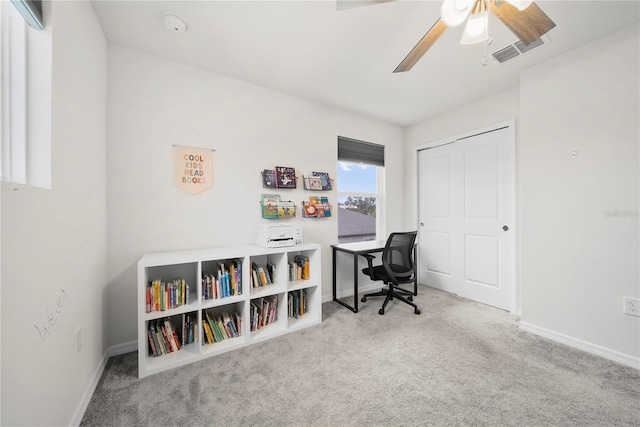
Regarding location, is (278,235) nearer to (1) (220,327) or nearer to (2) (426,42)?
(1) (220,327)

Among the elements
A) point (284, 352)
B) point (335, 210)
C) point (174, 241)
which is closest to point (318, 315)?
point (284, 352)

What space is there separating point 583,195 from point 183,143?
3.34 metres

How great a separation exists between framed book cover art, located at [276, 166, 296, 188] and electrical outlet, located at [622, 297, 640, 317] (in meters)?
2.83

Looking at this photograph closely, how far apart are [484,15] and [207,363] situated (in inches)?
108

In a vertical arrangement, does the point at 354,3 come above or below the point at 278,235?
above

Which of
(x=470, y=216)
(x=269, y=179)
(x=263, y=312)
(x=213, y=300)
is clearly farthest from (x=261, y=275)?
(x=470, y=216)

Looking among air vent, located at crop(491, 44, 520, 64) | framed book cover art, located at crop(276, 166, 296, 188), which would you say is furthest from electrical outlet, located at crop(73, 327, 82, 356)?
air vent, located at crop(491, 44, 520, 64)

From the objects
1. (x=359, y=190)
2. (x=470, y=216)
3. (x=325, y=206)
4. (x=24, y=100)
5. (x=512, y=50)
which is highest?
(x=512, y=50)

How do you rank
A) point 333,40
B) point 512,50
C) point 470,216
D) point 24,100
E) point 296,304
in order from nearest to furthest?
point 24,100 < point 333,40 < point 512,50 < point 296,304 < point 470,216

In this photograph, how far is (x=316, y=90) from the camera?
263 centimetres

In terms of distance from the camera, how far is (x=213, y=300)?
1935 mm

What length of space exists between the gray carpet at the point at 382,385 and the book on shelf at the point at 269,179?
4.77 ft

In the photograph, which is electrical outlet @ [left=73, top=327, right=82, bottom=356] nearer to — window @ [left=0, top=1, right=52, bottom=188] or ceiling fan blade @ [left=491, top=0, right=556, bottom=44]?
window @ [left=0, top=1, right=52, bottom=188]

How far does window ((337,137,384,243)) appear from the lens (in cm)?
322
